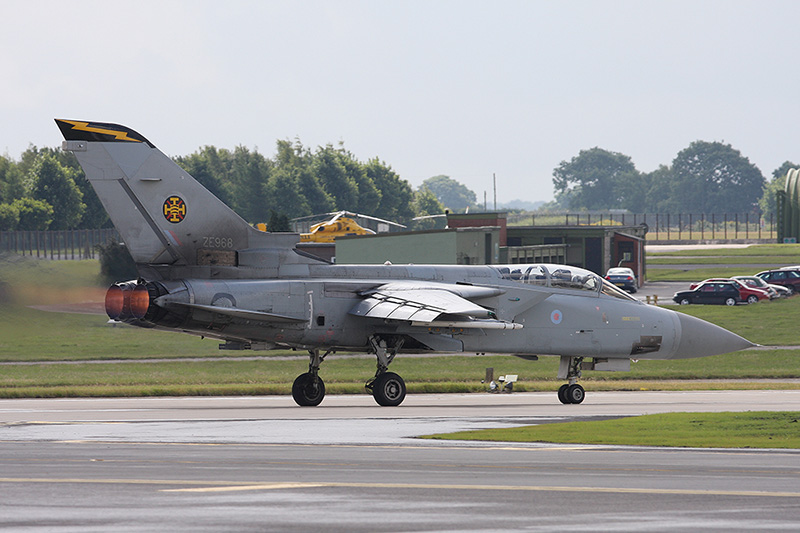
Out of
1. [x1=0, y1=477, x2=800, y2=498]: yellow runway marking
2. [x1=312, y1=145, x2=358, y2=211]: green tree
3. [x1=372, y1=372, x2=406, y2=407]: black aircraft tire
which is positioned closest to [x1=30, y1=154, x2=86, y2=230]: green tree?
[x1=312, y1=145, x2=358, y2=211]: green tree

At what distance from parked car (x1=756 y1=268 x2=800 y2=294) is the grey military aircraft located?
4376 centimetres

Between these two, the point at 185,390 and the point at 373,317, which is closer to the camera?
the point at 373,317

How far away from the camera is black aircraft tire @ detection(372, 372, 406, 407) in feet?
78.3

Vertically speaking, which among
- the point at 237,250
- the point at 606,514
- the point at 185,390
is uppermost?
the point at 237,250

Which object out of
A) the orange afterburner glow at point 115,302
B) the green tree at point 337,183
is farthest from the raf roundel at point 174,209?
the green tree at point 337,183

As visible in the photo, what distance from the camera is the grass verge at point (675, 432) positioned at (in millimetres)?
15844

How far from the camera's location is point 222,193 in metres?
144

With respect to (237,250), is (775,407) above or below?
below

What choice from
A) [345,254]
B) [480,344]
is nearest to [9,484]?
[480,344]

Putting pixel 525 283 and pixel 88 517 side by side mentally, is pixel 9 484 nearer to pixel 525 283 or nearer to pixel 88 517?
pixel 88 517

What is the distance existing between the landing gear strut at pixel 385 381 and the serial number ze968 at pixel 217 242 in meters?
4.00

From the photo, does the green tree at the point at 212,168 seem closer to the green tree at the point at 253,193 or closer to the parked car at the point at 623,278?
the green tree at the point at 253,193

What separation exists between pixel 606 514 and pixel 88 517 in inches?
189

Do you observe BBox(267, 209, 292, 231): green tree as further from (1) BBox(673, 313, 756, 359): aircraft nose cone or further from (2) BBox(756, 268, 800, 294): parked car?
(1) BBox(673, 313, 756, 359): aircraft nose cone
